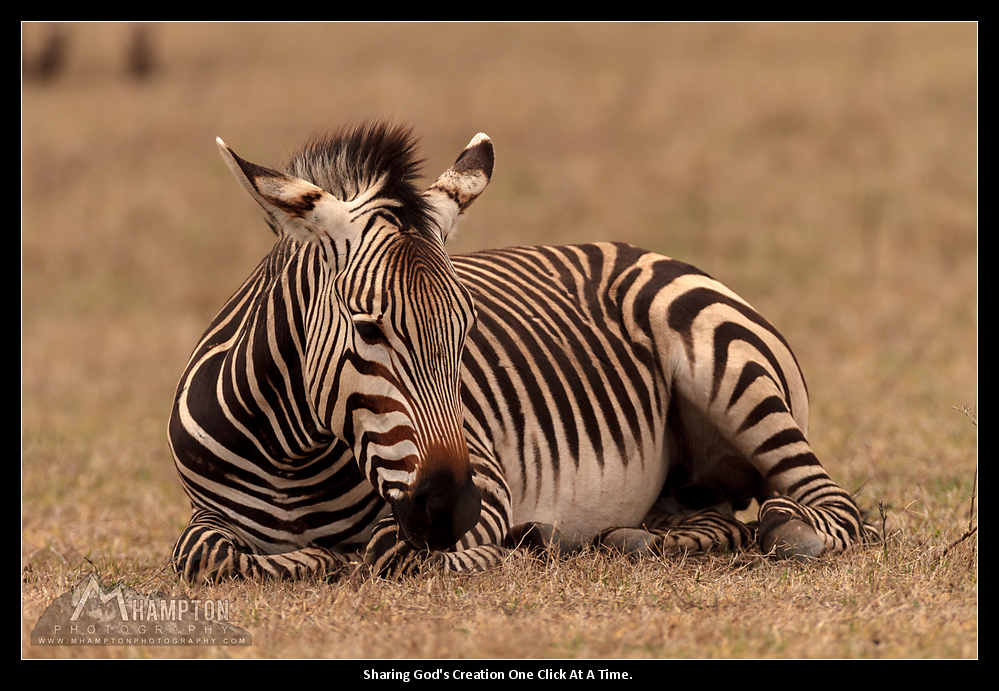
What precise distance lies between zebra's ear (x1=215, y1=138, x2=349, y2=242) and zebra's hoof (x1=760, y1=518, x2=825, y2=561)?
232cm

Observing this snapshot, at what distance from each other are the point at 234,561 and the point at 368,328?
1.24 meters

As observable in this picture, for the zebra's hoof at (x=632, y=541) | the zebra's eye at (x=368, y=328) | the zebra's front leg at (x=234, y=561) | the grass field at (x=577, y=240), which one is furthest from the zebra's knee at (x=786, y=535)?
the zebra's eye at (x=368, y=328)

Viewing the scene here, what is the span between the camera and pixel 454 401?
12.4 ft

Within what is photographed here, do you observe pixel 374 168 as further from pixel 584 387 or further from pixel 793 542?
pixel 793 542

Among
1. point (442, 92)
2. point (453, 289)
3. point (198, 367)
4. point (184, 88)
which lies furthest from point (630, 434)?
point (184, 88)

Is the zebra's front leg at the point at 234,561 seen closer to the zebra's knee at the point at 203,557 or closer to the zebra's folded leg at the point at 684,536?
the zebra's knee at the point at 203,557

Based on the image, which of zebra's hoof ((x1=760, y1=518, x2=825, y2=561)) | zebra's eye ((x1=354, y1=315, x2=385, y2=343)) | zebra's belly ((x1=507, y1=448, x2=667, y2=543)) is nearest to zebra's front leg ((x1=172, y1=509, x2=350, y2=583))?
zebra's belly ((x1=507, y1=448, x2=667, y2=543))

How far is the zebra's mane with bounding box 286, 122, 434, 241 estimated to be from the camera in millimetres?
4004

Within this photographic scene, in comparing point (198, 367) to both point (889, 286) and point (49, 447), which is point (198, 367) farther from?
point (889, 286)

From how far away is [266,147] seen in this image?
1820cm

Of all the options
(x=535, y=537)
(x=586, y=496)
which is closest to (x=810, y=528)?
(x=586, y=496)

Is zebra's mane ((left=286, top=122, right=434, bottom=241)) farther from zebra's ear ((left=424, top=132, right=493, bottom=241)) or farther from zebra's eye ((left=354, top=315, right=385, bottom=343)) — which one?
zebra's eye ((left=354, top=315, right=385, bottom=343))

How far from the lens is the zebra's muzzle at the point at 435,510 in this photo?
3.62 meters

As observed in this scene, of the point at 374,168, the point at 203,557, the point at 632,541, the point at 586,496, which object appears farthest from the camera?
the point at 586,496
